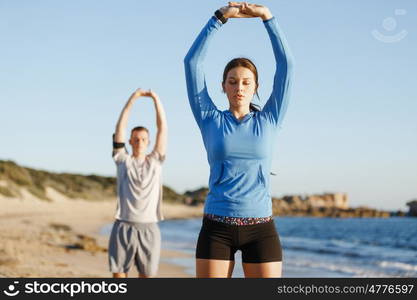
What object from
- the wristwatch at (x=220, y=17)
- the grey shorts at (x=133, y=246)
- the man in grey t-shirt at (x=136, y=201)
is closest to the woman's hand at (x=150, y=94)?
the man in grey t-shirt at (x=136, y=201)

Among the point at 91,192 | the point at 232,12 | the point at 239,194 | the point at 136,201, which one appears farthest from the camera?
the point at 91,192

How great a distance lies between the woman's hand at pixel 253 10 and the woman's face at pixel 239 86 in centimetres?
37

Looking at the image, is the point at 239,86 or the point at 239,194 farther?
the point at 239,86

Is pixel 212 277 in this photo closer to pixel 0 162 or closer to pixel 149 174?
pixel 149 174

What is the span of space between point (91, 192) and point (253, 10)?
250 ft

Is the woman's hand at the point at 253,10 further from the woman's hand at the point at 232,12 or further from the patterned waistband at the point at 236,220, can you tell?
the patterned waistband at the point at 236,220

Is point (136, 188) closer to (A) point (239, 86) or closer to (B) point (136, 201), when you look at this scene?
(B) point (136, 201)

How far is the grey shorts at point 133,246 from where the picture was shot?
593 cm

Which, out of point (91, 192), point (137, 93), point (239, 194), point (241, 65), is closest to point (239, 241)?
point (239, 194)

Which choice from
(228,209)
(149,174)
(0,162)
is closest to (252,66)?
(228,209)

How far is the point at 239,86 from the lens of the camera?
12.2 ft

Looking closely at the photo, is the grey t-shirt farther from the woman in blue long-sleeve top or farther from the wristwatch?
the wristwatch

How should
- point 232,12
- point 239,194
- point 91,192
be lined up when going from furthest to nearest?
point 91,192 → point 232,12 → point 239,194

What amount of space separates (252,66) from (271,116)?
0.33m
